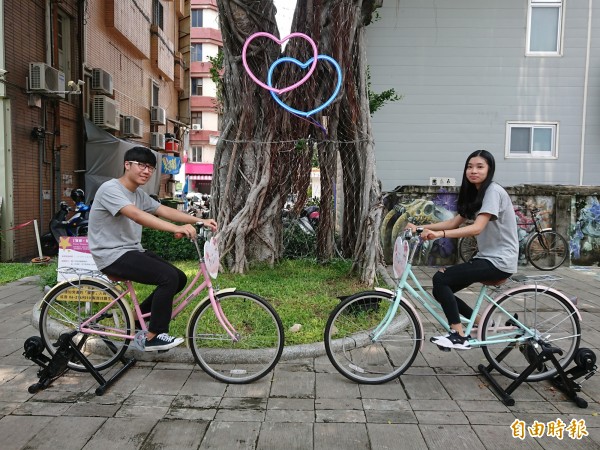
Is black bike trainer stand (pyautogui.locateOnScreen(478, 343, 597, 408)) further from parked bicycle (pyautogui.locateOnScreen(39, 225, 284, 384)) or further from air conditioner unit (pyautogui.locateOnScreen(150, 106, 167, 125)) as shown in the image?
air conditioner unit (pyautogui.locateOnScreen(150, 106, 167, 125))

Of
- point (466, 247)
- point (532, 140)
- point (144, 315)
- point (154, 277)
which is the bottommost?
point (466, 247)

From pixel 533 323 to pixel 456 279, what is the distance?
715 millimetres

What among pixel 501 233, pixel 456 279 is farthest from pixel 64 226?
pixel 501 233

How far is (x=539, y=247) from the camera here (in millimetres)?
9875

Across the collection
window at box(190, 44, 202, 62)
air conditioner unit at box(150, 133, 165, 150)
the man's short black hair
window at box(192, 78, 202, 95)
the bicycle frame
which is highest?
window at box(190, 44, 202, 62)

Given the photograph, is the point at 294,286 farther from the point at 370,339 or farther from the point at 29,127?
the point at 29,127

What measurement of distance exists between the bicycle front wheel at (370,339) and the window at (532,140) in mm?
9193

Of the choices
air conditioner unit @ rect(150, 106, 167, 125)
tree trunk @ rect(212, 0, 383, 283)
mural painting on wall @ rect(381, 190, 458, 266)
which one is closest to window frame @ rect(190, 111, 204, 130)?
air conditioner unit @ rect(150, 106, 167, 125)

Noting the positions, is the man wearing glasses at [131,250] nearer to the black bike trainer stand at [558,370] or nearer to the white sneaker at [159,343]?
the white sneaker at [159,343]

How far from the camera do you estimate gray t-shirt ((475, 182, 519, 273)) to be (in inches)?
157

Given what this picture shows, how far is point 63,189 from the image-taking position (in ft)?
43.4

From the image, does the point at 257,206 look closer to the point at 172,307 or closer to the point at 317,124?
the point at 317,124

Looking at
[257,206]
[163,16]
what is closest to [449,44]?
[257,206]

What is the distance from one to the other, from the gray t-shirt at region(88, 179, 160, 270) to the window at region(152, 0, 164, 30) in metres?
18.9
